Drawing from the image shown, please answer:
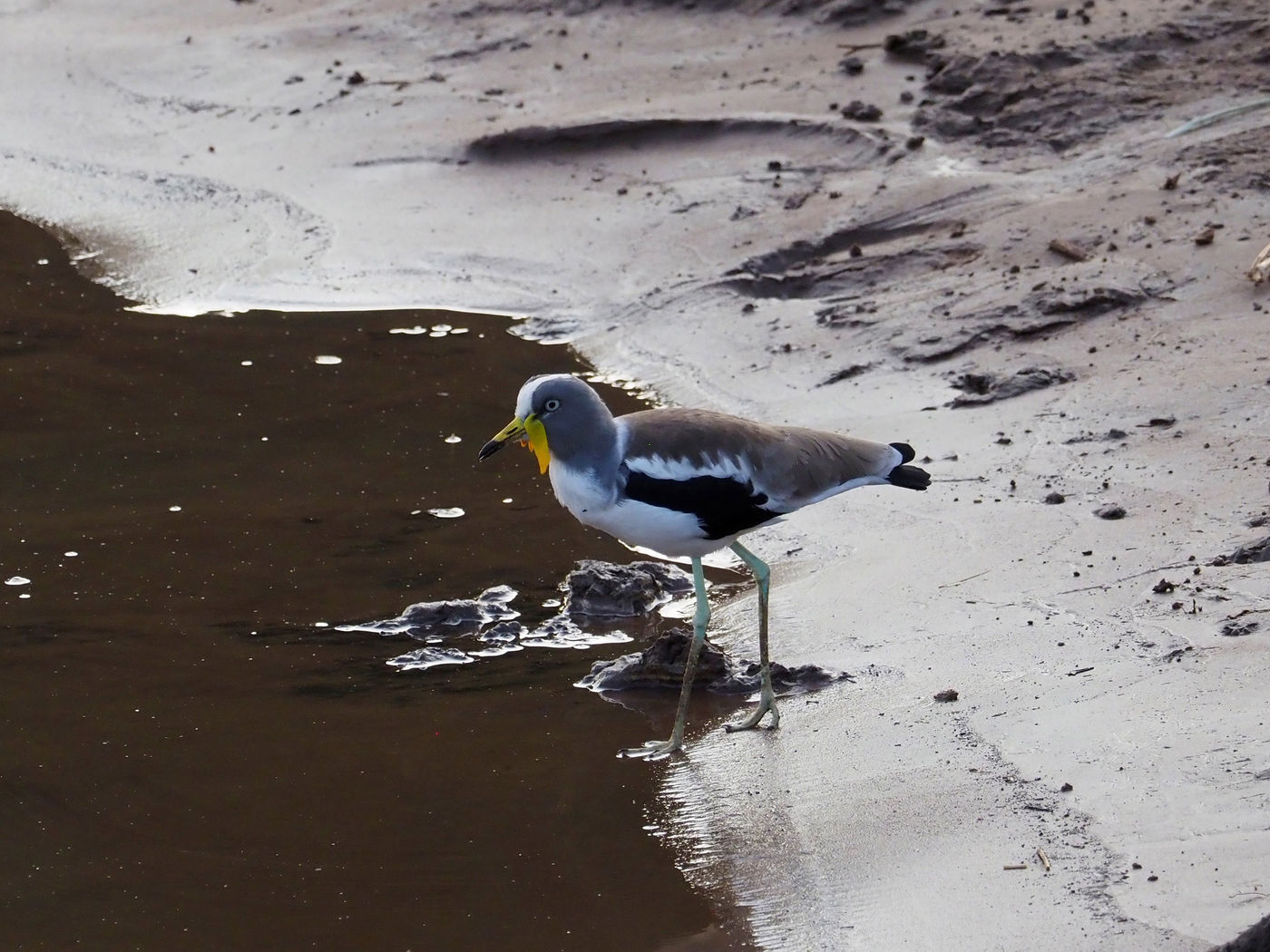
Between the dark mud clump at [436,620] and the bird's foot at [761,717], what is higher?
the dark mud clump at [436,620]

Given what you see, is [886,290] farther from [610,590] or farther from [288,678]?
[288,678]

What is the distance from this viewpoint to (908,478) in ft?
18.7

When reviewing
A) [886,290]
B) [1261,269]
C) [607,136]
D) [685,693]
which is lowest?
[685,693]

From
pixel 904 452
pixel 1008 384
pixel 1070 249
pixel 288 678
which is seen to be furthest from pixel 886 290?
pixel 288 678

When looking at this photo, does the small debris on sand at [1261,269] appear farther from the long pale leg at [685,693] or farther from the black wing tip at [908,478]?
the long pale leg at [685,693]

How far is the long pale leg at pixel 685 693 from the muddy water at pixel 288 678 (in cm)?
11

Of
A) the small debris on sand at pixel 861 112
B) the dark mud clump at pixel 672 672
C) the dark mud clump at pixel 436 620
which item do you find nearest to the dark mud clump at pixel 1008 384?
the dark mud clump at pixel 672 672

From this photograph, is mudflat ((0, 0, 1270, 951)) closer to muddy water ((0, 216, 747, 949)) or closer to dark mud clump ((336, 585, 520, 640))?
muddy water ((0, 216, 747, 949))

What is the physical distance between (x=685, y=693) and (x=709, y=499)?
69 cm

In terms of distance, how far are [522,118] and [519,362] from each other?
2964mm

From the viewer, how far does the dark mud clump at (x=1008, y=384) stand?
7516 mm

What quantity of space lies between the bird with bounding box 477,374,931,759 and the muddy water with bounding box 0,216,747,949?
0.60 meters

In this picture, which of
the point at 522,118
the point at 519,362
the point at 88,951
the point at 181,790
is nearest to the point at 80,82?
the point at 522,118

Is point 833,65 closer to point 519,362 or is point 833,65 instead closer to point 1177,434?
point 519,362
